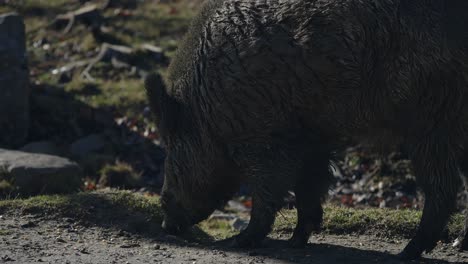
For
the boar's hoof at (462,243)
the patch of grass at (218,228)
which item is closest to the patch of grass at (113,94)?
the patch of grass at (218,228)

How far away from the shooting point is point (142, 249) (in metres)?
7.86

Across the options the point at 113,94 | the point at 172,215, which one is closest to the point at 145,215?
the point at 172,215

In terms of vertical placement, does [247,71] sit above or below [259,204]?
above

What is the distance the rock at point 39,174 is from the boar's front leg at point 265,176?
2.89 m

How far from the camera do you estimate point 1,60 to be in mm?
12633

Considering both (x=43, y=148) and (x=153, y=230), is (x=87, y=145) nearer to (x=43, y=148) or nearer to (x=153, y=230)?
(x=43, y=148)

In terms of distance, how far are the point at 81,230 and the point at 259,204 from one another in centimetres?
174

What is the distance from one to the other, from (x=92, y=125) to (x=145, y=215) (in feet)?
16.1

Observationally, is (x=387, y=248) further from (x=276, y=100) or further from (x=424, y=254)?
(x=276, y=100)

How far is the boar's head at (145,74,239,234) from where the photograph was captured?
8.05 m

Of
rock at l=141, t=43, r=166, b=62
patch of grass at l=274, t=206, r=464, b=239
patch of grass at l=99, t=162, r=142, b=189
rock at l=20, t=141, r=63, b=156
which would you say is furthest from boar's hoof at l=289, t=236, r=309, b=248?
rock at l=141, t=43, r=166, b=62

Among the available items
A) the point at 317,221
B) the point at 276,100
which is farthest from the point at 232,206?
the point at 276,100

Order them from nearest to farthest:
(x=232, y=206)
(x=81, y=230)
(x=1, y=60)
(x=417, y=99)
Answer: (x=417, y=99)
(x=81, y=230)
(x=232, y=206)
(x=1, y=60)

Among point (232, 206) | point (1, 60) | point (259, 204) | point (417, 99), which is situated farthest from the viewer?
point (1, 60)
